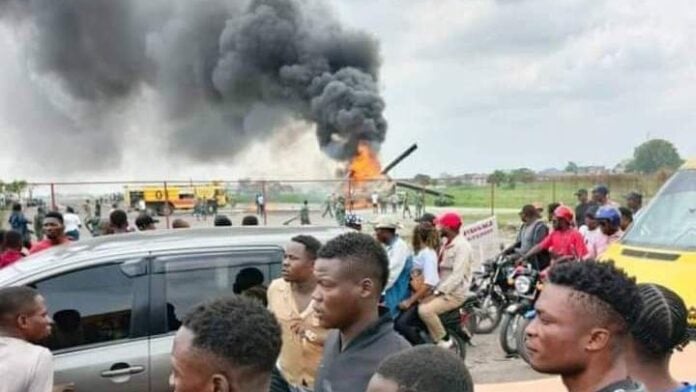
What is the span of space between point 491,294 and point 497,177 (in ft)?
36.1

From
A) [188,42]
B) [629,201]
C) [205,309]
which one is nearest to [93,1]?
[188,42]

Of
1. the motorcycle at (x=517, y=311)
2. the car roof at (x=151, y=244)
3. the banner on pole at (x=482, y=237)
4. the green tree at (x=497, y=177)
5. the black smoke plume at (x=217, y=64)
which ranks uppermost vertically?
the black smoke plume at (x=217, y=64)

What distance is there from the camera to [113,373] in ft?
14.3

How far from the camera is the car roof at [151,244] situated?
14.8 ft

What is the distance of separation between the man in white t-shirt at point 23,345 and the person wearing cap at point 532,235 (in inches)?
246

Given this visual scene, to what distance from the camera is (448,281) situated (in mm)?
6633

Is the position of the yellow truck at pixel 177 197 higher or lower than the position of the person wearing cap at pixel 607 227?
higher

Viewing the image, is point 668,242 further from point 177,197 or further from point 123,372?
point 177,197

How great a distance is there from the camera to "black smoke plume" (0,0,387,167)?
38688 mm

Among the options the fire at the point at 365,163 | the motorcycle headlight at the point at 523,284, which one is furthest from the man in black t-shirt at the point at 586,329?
the fire at the point at 365,163

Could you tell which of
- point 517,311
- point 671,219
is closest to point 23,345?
point 671,219

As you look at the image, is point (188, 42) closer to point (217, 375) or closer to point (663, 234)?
point (663, 234)

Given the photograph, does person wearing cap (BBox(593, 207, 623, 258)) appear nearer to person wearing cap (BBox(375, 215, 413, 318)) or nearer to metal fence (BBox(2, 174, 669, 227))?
person wearing cap (BBox(375, 215, 413, 318))

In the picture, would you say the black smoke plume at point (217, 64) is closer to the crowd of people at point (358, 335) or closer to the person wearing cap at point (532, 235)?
the person wearing cap at point (532, 235)
